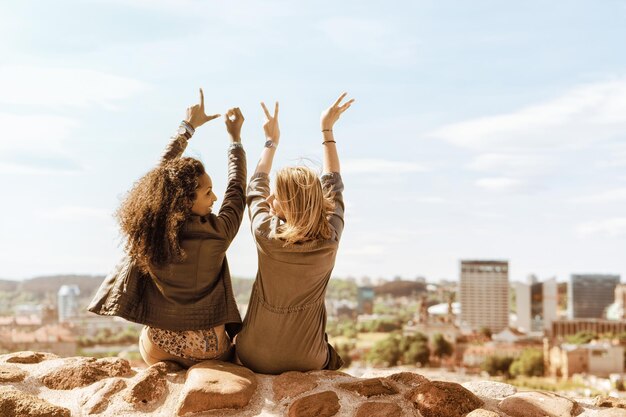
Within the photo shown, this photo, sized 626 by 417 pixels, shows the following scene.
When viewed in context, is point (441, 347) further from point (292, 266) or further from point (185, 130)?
point (292, 266)

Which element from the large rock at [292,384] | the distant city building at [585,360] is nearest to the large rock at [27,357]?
the large rock at [292,384]

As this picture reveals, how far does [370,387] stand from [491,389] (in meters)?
0.40

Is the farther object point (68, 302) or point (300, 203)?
point (68, 302)

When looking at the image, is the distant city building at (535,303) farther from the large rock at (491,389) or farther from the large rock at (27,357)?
the large rock at (27,357)

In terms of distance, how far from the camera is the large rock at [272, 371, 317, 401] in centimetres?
229

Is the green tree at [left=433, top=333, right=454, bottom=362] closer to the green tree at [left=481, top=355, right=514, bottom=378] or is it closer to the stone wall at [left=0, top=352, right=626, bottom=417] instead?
the green tree at [left=481, top=355, right=514, bottom=378]

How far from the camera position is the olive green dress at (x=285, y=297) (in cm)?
226

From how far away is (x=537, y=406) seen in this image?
2.25m

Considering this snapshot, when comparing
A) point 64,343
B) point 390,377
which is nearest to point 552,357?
point 64,343

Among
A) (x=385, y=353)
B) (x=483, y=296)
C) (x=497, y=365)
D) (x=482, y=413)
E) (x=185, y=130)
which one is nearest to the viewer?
(x=482, y=413)

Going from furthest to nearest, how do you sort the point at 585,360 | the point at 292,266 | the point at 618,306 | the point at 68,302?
the point at 618,306
the point at 68,302
the point at 585,360
the point at 292,266

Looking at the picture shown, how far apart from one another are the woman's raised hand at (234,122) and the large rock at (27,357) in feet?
3.24

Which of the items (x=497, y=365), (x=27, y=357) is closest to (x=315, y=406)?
(x=27, y=357)

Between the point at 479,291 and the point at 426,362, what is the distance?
26.6 m
